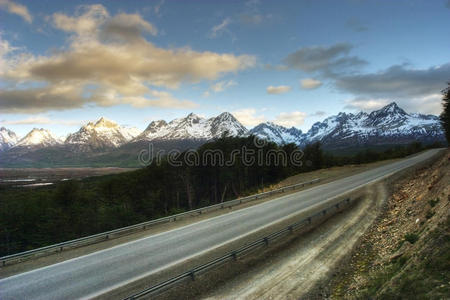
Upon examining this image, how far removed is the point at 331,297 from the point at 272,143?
2418 inches

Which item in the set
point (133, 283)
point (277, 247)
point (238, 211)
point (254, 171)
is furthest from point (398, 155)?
point (133, 283)

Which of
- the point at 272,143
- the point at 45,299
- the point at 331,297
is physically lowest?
the point at 331,297

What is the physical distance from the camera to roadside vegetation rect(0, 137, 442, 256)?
32.8m

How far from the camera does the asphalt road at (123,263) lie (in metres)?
10.2

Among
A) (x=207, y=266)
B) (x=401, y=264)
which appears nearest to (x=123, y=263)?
(x=207, y=266)

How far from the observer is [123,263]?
12.4 metres

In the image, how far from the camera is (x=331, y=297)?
8898 mm

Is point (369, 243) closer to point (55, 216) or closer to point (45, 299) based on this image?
point (45, 299)

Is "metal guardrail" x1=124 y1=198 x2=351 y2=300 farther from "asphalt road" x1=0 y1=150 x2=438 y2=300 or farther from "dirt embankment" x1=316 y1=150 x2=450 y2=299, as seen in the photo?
"dirt embankment" x1=316 y1=150 x2=450 y2=299

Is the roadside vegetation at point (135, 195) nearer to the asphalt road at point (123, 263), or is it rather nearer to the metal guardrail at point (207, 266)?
the asphalt road at point (123, 263)

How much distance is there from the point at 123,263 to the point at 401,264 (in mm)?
11989

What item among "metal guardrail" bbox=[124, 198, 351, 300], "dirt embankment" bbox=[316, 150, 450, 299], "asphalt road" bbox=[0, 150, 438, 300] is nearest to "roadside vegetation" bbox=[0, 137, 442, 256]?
"asphalt road" bbox=[0, 150, 438, 300]

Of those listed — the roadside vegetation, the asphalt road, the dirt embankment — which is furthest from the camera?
the roadside vegetation

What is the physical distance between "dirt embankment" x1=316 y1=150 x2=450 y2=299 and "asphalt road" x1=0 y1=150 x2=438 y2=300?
6792mm
